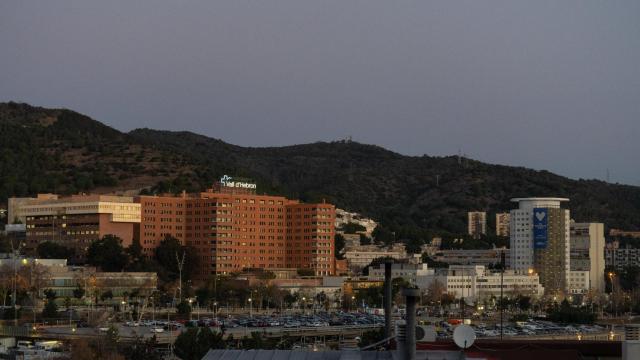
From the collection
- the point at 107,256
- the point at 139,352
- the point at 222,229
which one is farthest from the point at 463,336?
the point at 222,229

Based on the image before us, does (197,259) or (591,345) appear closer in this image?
(591,345)

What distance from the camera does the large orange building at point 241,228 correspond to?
172m

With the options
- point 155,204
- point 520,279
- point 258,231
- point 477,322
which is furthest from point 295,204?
point 477,322

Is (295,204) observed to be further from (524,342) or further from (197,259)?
(524,342)

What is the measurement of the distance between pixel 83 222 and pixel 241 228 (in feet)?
72.2

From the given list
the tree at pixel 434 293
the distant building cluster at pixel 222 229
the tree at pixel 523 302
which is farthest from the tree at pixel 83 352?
the tree at pixel 523 302

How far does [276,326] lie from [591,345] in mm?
89189

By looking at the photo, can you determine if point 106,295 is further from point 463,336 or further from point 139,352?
point 463,336

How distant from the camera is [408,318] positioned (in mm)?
23250

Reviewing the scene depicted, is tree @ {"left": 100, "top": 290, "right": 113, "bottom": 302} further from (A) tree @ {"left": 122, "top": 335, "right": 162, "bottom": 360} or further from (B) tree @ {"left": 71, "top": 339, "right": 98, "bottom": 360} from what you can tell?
(B) tree @ {"left": 71, "top": 339, "right": 98, "bottom": 360}

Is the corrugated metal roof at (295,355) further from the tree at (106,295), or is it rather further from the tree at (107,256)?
the tree at (107,256)

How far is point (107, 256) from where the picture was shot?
15588 centimetres

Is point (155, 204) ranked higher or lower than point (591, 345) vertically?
higher

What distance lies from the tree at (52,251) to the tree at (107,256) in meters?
6.92
